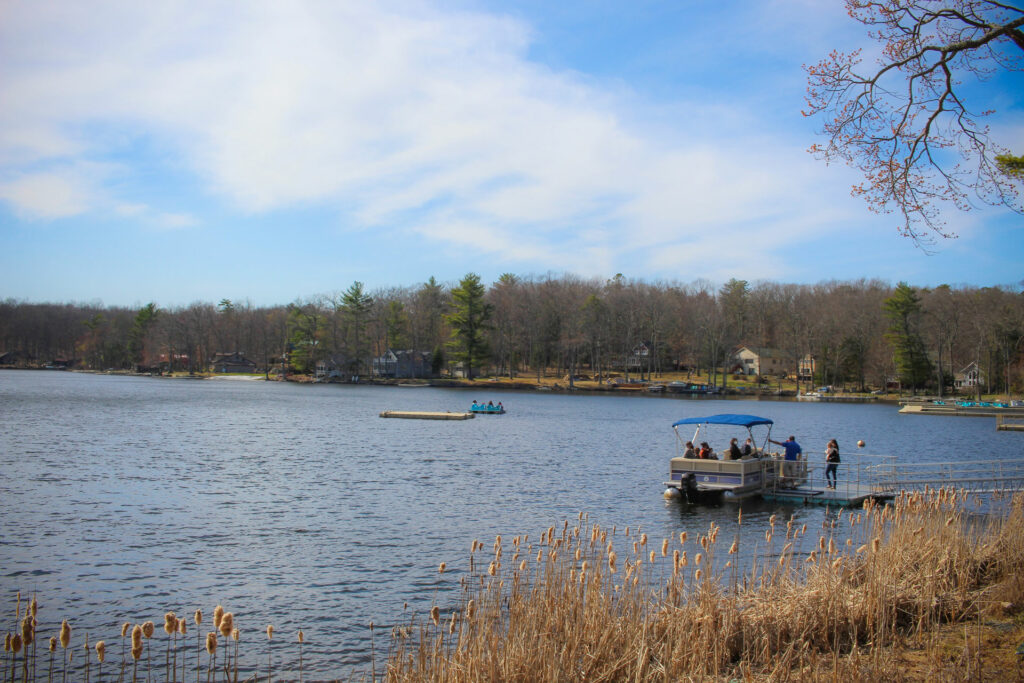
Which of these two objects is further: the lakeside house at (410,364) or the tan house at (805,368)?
the lakeside house at (410,364)

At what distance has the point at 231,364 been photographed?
6727 inches

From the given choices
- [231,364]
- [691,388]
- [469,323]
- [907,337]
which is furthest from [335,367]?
[907,337]

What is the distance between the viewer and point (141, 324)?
165m

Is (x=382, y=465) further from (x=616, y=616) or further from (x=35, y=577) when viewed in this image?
(x=616, y=616)

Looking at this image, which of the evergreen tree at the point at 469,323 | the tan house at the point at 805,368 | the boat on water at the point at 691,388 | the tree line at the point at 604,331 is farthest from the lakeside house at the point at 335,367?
the tan house at the point at 805,368

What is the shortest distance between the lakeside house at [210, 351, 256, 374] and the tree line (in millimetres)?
2101

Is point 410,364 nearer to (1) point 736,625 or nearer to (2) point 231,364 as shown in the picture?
(2) point 231,364

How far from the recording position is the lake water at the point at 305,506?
596 inches

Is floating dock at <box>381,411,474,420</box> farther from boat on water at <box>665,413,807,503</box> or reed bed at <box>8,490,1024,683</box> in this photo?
reed bed at <box>8,490,1024,683</box>

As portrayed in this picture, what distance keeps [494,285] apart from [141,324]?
82940 mm

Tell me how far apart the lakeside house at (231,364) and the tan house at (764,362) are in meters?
111

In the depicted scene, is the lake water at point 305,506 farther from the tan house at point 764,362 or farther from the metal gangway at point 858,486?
the tan house at point 764,362

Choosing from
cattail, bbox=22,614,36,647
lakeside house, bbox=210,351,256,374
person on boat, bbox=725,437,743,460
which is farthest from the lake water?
lakeside house, bbox=210,351,256,374

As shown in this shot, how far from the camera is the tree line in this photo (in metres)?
107
